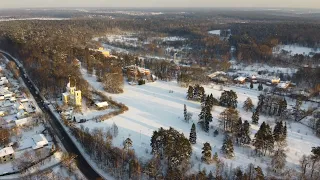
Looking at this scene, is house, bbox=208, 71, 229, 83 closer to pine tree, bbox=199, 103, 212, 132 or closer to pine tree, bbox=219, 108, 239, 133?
pine tree, bbox=199, 103, 212, 132

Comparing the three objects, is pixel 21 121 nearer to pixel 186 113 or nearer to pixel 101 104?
pixel 101 104

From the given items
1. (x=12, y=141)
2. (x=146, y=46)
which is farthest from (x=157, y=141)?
(x=146, y=46)

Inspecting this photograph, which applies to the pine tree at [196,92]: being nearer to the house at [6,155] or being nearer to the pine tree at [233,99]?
the pine tree at [233,99]

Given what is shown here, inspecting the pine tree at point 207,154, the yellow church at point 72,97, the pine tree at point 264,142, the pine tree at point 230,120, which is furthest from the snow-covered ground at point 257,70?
the pine tree at point 207,154

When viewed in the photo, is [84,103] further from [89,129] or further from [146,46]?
[146,46]

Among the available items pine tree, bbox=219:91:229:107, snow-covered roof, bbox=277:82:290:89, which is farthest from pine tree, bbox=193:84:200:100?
snow-covered roof, bbox=277:82:290:89

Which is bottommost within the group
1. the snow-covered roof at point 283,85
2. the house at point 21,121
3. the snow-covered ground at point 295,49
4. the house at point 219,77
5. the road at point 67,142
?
the road at point 67,142
